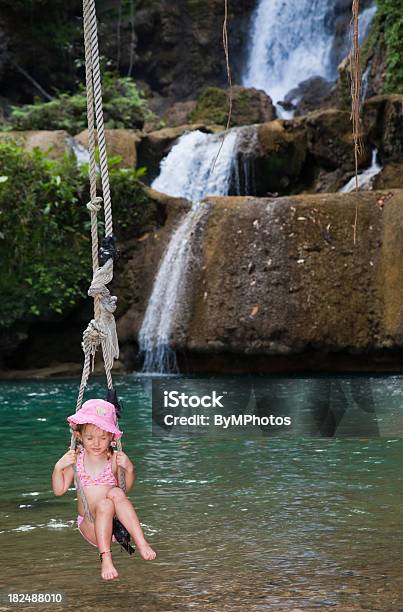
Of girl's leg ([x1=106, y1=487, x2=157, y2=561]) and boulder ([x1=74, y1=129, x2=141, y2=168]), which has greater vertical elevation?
boulder ([x1=74, y1=129, x2=141, y2=168])

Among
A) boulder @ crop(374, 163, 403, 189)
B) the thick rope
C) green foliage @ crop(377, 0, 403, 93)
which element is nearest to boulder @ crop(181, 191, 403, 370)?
boulder @ crop(374, 163, 403, 189)

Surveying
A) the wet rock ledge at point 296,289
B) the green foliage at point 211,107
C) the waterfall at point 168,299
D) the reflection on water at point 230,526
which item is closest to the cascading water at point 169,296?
the waterfall at point 168,299

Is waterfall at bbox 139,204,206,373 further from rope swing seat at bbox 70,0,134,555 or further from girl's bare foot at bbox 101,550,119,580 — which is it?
girl's bare foot at bbox 101,550,119,580

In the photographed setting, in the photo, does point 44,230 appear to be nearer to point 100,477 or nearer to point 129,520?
point 100,477

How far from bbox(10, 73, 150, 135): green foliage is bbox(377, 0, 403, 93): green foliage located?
19.4 feet

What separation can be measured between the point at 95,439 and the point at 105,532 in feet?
1.13

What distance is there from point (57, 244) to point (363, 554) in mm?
10743

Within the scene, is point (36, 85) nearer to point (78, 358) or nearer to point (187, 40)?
point (187, 40)

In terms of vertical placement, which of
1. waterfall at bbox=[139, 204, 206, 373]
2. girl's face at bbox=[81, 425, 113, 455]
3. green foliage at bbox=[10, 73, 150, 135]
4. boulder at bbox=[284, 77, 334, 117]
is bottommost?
waterfall at bbox=[139, 204, 206, 373]

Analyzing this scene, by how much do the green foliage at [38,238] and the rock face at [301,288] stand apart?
7.02 ft

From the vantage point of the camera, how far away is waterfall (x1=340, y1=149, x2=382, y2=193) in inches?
605

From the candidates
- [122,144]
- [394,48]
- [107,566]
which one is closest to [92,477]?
[107,566]

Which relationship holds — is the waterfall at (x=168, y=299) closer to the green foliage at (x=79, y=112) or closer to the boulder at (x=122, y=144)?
the boulder at (x=122, y=144)

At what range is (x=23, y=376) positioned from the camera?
13984 mm
